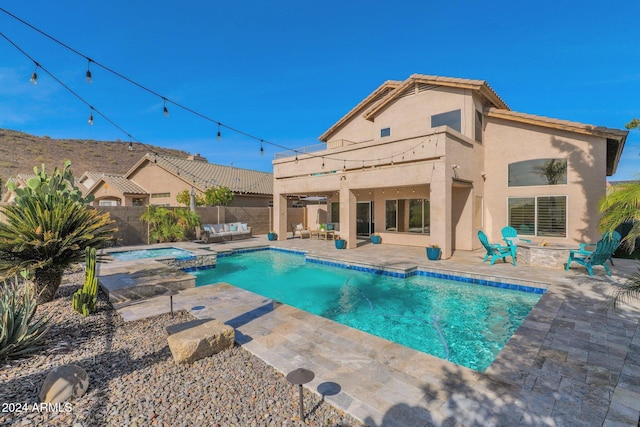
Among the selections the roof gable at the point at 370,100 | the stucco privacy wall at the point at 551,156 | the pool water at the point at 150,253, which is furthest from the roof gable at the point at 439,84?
the pool water at the point at 150,253

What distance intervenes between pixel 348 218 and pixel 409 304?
25.0 feet

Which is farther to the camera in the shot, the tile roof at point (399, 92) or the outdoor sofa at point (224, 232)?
the outdoor sofa at point (224, 232)

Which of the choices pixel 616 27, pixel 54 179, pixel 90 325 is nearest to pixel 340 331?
pixel 90 325

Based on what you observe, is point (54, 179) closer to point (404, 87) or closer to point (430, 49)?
point (404, 87)

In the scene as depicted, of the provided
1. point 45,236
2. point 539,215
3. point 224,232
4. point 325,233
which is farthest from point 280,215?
point 45,236

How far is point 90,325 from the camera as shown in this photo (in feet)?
16.9

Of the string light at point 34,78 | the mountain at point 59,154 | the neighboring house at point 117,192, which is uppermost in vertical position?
the mountain at point 59,154

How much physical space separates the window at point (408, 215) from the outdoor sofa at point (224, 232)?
915 cm

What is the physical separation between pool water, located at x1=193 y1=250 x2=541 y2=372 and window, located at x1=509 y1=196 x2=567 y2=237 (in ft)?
21.0

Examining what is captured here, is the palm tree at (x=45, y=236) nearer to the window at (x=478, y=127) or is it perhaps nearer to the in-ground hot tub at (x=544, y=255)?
the in-ground hot tub at (x=544, y=255)

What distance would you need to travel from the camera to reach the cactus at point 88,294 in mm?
5543

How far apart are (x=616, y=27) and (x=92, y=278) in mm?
21935

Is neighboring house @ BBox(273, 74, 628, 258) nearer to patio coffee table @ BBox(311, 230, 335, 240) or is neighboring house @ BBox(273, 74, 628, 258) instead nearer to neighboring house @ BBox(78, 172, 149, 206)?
patio coffee table @ BBox(311, 230, 335, 240)

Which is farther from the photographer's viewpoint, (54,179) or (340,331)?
(54,179)
